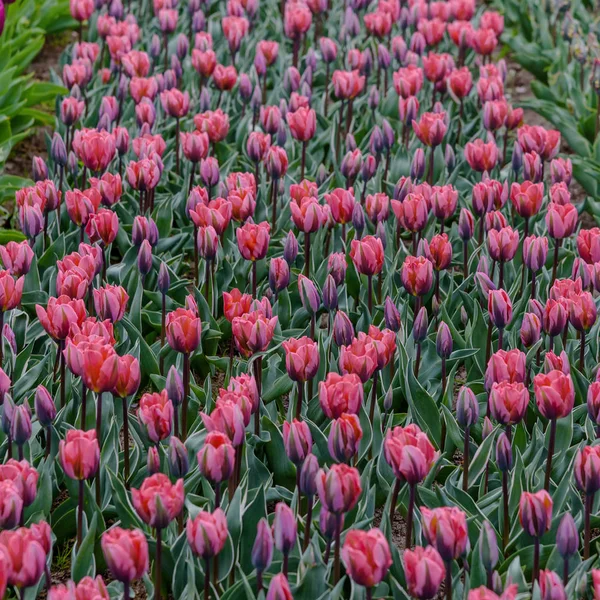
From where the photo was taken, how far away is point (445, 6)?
6.41m

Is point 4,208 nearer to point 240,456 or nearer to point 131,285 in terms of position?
point 131,285

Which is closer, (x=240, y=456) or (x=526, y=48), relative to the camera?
(x=240, y=456)

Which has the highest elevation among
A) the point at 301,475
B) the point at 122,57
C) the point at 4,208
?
the point at 122,57

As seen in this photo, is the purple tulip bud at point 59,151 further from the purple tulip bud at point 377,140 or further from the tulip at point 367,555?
the tulip at point 367,555

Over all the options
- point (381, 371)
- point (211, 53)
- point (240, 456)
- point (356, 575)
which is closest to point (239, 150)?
point (211, 53)

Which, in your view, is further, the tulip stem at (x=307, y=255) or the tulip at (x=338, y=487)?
the tulip stem at (x=307, y=255)

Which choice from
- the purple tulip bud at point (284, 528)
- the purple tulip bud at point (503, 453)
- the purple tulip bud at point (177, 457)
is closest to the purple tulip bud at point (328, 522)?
the purple tulip bud at point (284, 528)

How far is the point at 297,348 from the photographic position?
→ 289 centimetres

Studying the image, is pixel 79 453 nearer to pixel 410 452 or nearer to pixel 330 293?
pixel 410 452

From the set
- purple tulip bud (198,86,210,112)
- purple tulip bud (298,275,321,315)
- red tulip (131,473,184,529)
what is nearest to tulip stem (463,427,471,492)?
purple tulip bud (298,275,321,315)

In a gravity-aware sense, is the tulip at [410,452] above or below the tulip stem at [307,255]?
above

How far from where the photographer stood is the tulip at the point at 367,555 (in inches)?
83.0

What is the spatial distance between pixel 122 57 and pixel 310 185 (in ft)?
6.28

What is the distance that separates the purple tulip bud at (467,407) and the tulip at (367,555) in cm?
81
